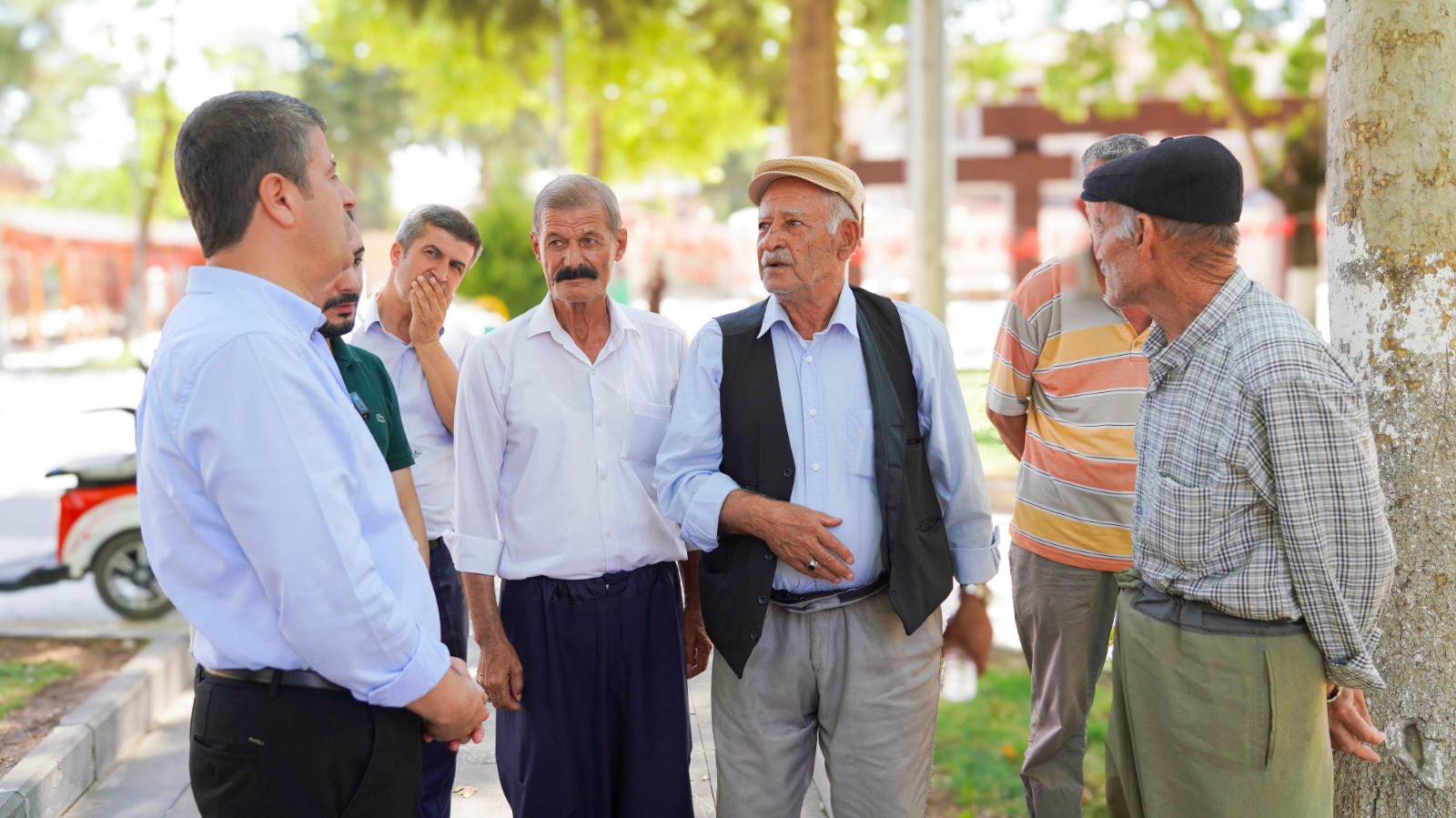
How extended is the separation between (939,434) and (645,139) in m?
23.7

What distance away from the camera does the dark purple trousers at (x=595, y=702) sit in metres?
3.16

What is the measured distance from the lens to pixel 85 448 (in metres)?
14.8

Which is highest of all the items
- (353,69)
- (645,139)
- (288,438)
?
(353,69)

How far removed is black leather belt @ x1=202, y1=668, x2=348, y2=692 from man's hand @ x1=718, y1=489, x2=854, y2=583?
1042mm

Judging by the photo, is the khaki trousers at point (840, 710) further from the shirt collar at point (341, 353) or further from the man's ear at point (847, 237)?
the shirt collar at point (341, 353)

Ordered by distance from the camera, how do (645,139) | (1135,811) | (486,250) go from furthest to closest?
(645,139)
(486,250)
(1135,811)

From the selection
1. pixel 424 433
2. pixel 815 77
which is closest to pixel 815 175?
pixel 424 433

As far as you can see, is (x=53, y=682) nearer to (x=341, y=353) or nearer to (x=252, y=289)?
(x=341, y=353)

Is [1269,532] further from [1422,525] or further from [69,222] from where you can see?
[69,222]

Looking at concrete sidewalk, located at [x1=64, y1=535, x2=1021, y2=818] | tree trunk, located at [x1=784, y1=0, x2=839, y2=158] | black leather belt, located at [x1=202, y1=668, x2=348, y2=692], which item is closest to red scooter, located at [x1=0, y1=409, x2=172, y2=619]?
concrete sidewalk, located at [x1=64, y1=535, x2=1021, y2=818]

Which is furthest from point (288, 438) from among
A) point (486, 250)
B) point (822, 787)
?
point (486, 250)

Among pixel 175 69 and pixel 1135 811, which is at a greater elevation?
pixel 175 69

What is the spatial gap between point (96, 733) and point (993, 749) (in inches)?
151

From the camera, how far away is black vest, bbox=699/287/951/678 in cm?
288
